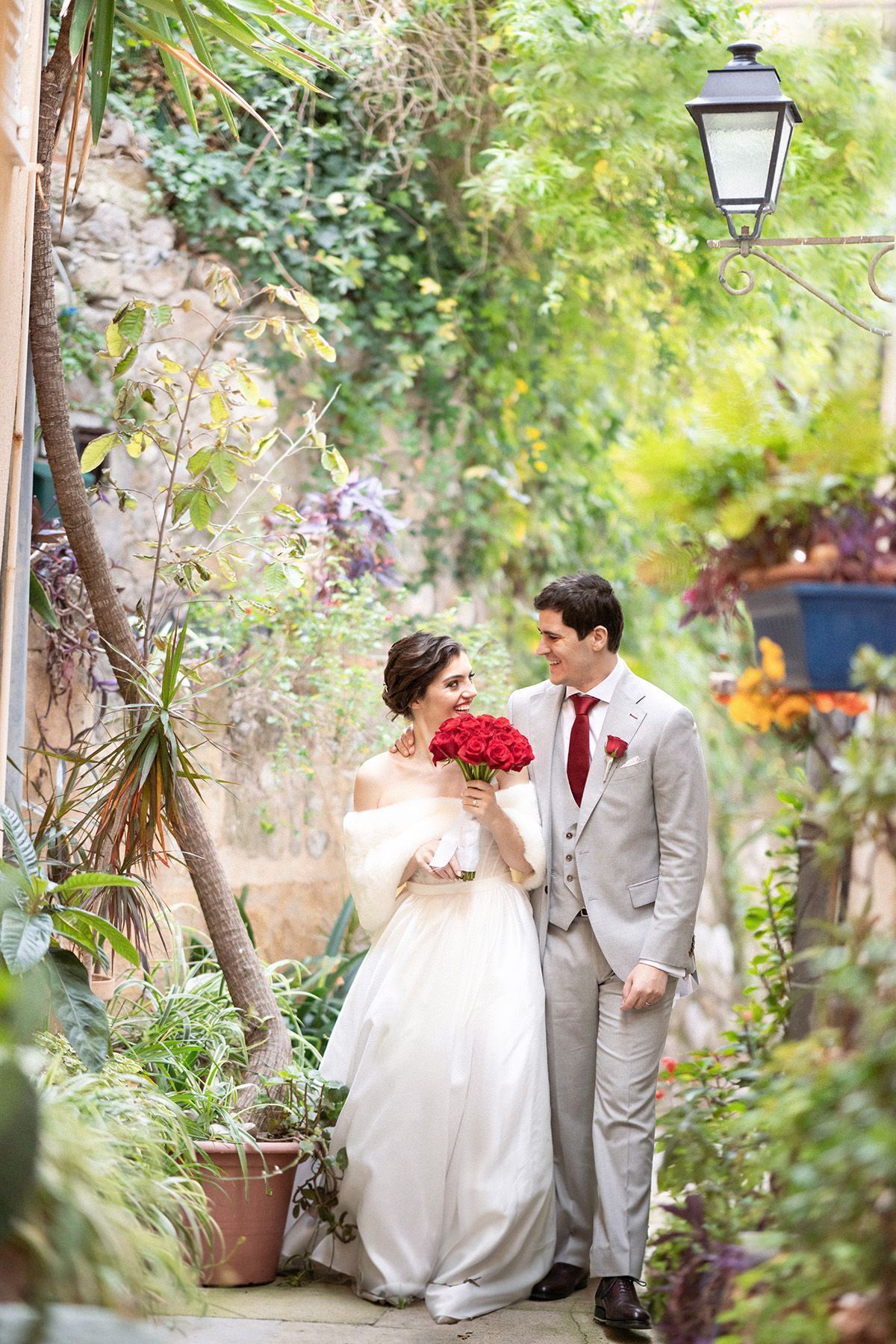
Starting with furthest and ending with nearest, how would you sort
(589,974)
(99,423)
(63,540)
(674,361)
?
(674,361)
(99,423)
(63,540)
(589,974)

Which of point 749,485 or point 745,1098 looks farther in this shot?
point 745,1098

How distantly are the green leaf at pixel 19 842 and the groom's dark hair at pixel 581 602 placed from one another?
4.85ft

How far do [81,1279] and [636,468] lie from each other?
59.5 inches

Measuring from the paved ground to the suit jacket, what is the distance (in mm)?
893

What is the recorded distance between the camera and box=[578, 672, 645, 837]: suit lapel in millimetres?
3789

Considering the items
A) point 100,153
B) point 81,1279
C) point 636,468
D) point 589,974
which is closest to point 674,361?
point 100,153

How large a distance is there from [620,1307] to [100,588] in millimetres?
2411

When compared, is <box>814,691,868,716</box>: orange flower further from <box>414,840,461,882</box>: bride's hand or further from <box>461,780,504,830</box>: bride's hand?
<box>414,840,461,882</box>: bride's hand

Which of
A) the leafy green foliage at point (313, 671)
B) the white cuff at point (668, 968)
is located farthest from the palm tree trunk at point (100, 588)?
the leafy green foliage at point (313, 671)

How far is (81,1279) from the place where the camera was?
1.99 m

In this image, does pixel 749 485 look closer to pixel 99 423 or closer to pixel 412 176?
pixel 99 423

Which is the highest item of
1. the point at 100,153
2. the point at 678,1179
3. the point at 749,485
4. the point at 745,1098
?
the point at 100,153

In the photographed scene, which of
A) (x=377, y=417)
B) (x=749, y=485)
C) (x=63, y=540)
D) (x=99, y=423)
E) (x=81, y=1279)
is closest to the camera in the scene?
(x=81, y=1279)

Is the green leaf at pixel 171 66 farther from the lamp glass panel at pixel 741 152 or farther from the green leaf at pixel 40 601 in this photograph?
the green leaf at pixel 40 601
